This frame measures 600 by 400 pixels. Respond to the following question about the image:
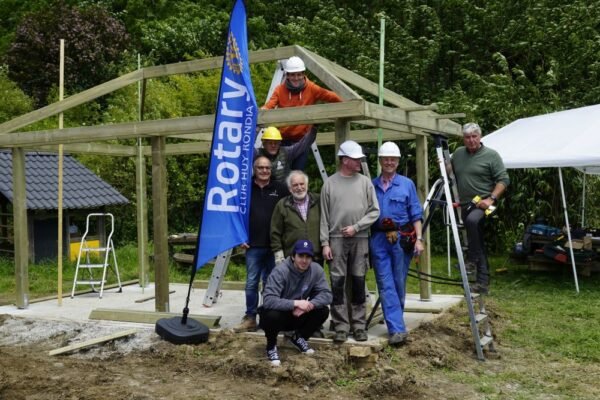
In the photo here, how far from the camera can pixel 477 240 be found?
25.9 ft

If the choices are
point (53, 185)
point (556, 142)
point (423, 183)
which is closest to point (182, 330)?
point (423, 183)

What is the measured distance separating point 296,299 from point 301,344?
0.38 metres

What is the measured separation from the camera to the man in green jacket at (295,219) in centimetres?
624

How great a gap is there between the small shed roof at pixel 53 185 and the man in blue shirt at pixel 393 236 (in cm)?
793

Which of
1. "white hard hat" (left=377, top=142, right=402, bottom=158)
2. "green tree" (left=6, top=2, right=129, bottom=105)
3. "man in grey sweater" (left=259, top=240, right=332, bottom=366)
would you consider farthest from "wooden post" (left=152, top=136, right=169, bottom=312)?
"green tree" (left=6, top=2, right=129, bottom=105)

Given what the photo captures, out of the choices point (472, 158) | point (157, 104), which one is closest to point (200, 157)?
point (157, 104)

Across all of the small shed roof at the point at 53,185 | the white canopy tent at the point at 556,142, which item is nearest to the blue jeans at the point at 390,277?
the white canopy tent at the point at 556,142

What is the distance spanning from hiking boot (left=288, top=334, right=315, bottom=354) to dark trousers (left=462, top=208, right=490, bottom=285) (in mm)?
2604

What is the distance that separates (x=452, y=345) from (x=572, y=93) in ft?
32.6

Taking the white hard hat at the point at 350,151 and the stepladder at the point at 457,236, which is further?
the stepladder at the point at 457,236

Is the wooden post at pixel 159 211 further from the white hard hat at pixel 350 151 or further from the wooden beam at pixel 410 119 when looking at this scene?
the wooden beam at pixel 410 119

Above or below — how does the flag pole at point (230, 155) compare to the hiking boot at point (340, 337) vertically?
above

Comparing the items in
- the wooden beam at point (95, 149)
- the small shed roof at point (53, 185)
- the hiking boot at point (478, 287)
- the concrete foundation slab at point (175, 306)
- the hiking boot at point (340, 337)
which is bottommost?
the concrete foundation slab at point (175, 306)

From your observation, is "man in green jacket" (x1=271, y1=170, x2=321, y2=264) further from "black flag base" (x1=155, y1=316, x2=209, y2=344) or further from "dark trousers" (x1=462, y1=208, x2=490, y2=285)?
"dark trousers" (x1=462, y1=208, x2=490, y2=285)
